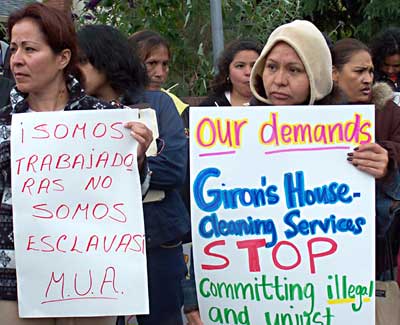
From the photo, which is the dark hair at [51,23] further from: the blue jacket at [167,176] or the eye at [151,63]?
the eye at [151,63]

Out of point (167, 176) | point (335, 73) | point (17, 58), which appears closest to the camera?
point (17, 58)

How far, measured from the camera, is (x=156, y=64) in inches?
197

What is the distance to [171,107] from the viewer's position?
12.6 ft

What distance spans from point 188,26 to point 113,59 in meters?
3.04

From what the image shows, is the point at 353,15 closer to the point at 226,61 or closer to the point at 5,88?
the point at 226,61

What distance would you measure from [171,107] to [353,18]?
8882 millimetres

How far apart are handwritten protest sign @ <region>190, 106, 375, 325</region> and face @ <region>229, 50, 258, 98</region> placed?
87.6 inches

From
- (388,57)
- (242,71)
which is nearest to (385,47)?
(388,57)

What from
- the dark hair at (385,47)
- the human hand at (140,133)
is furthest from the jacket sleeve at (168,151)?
the dark hair at (385,47)

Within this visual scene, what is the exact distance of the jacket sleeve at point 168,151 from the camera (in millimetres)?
3670

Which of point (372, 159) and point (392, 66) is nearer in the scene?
point (372, 159)

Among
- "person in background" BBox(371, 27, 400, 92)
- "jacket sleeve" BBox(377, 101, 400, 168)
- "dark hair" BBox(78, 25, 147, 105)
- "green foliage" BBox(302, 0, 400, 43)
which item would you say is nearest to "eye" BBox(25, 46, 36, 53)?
"dark hair" BBox(78, 25, 147, 105)

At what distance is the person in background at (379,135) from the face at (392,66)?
79.4 inches

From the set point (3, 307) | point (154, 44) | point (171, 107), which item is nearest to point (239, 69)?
point (154, 44)
